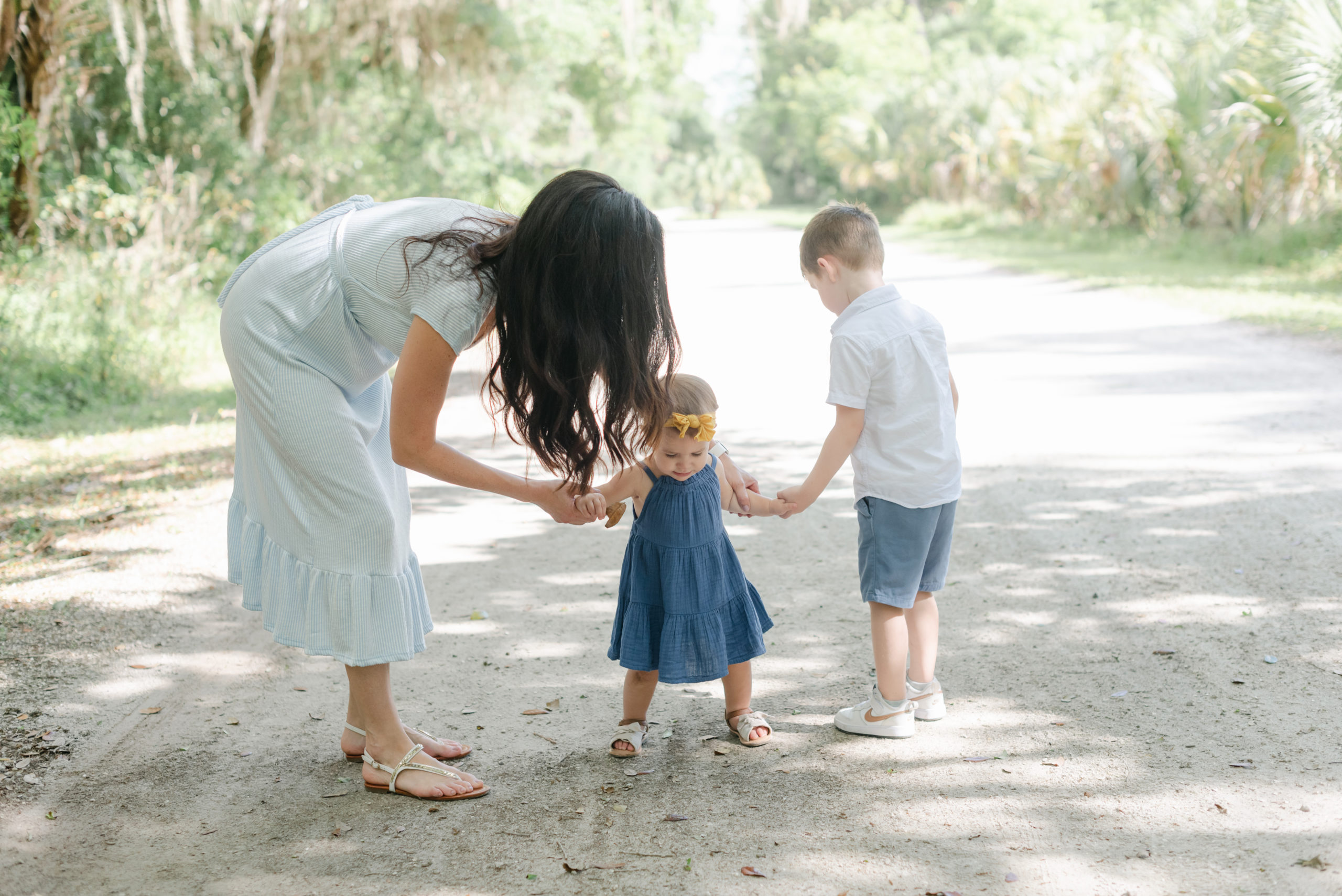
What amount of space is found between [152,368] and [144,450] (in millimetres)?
2699

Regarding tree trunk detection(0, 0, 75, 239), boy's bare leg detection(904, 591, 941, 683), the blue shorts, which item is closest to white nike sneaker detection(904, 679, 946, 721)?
boy's bare leg detection(904, 591, 941, 683)

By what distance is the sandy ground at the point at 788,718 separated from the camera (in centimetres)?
283

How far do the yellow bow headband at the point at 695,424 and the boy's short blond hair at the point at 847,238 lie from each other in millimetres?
645

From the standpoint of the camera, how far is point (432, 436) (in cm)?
286

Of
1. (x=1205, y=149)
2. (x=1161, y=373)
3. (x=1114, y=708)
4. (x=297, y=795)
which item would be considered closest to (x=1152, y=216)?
(x=1205, y=149)

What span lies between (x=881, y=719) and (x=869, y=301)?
1.29m

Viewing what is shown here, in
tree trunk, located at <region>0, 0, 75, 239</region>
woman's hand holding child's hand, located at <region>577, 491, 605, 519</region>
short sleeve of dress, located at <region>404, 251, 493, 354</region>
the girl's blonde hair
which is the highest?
tree trunk, located at <region>0, 0, 75, 239</region>

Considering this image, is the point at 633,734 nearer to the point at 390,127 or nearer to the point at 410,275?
the point at 410,275

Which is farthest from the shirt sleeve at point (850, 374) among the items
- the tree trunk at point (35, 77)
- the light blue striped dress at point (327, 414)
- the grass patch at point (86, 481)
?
the tree trunk at point (35, 77)

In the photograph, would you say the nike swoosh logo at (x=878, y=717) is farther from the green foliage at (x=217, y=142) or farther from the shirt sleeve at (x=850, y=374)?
the green foliage at (x=217, y=142)

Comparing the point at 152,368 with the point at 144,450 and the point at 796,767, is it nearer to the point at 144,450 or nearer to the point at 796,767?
the point at 144,450

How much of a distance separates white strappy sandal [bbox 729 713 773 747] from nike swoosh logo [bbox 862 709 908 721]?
305mm

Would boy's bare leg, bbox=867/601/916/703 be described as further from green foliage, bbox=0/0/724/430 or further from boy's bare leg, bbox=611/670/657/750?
green foliage, bbox=0/0/724/430

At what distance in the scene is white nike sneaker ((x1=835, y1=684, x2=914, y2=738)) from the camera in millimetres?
3510
